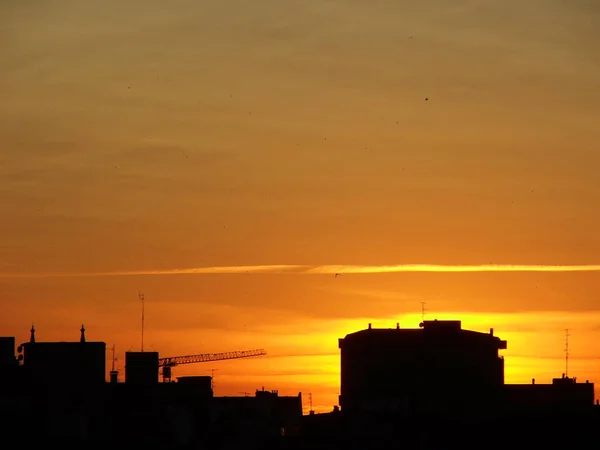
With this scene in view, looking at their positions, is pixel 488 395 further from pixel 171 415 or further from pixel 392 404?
pixel 171 415

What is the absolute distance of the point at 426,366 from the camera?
5527 inches

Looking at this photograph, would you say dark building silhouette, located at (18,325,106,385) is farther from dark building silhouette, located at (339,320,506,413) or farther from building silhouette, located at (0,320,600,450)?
dark building silhouette, located at (339,320,506,413)

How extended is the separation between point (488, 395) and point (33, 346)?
4523cm

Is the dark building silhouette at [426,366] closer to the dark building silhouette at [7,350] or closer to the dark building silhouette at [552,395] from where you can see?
the dark building silhouette at [552,395]

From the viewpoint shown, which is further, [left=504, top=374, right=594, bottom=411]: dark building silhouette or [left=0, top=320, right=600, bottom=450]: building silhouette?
[left=504, top=374, right=594, bottom=411]: dark building silhouette

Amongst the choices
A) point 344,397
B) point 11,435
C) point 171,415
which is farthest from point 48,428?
point 344,397

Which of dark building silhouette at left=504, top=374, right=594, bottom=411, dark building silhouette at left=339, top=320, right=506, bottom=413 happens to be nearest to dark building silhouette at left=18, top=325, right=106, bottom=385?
dark building silhouette at left=339, top=320, right=506, bottom=413

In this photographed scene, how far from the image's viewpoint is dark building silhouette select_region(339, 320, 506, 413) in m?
138

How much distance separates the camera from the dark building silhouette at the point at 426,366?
452 feet

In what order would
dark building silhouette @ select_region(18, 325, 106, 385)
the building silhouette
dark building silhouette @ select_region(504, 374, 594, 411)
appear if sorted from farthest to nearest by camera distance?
dark building silhouette @ select_region(504, 374, 594, 411) → dark building silhouette @ select_region(18, 325, 106, 385) → the building silhouette

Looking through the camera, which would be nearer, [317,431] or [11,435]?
[11,435]

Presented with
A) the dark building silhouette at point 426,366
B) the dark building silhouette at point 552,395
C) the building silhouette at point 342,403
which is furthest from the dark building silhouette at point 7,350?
the dark building silhouette at point 552,395

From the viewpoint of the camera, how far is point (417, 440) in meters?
94.8

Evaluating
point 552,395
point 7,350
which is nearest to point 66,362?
point 7,350
